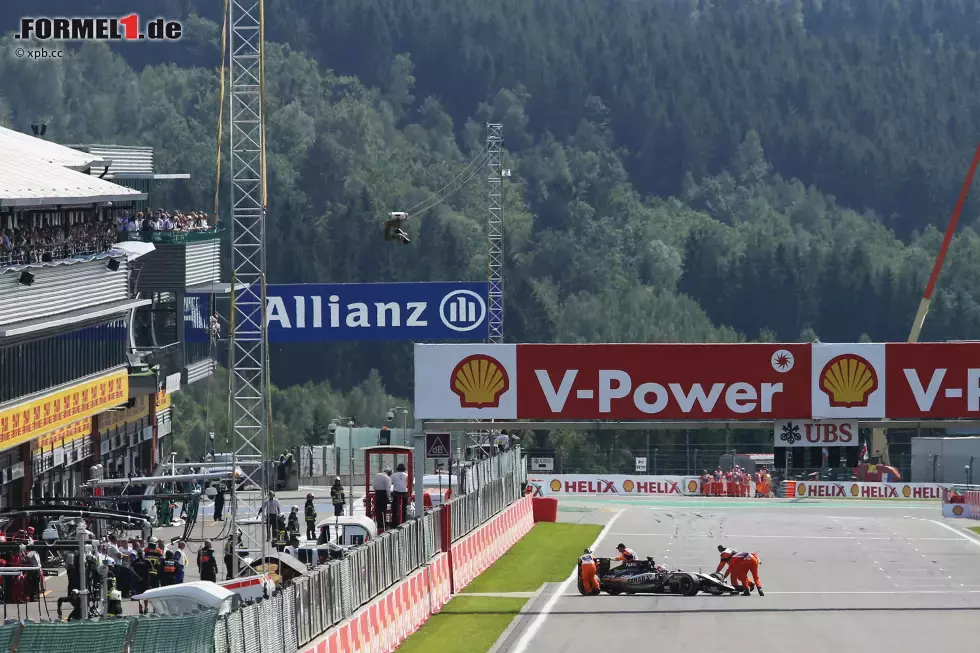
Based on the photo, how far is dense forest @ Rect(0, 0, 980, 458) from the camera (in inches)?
5743

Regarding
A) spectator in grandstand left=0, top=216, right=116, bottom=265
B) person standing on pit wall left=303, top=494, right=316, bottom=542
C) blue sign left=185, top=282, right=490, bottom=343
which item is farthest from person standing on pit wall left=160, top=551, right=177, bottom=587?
blue sign left=185, top=282, right=490, bottom=343

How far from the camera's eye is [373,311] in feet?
231

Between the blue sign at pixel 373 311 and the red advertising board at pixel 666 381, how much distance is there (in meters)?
34.7

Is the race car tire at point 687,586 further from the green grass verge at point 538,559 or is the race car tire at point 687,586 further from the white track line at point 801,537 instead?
the white track line at point 801,537

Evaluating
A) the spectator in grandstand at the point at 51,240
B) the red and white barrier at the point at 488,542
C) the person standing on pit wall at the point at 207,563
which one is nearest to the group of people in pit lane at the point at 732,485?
the red and white barrier at the point at 488,542

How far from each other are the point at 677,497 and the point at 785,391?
3313 cm

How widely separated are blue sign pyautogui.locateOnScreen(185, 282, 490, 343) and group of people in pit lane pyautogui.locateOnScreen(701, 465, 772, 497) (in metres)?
10.5

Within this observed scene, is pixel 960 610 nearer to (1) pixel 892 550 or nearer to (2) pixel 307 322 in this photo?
(1) pixel 892 550

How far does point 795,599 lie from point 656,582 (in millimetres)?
2622

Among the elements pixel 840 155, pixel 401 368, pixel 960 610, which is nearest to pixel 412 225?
pixel 401 368

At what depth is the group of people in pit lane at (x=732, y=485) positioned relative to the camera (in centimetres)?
6712

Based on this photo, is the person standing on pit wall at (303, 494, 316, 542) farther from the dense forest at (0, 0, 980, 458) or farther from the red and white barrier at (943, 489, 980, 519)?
the dense forest at (0, 0, 980, 458)

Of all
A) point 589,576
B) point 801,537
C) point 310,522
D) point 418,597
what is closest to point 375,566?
point 418,597

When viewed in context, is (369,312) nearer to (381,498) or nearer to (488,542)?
(488,542)
